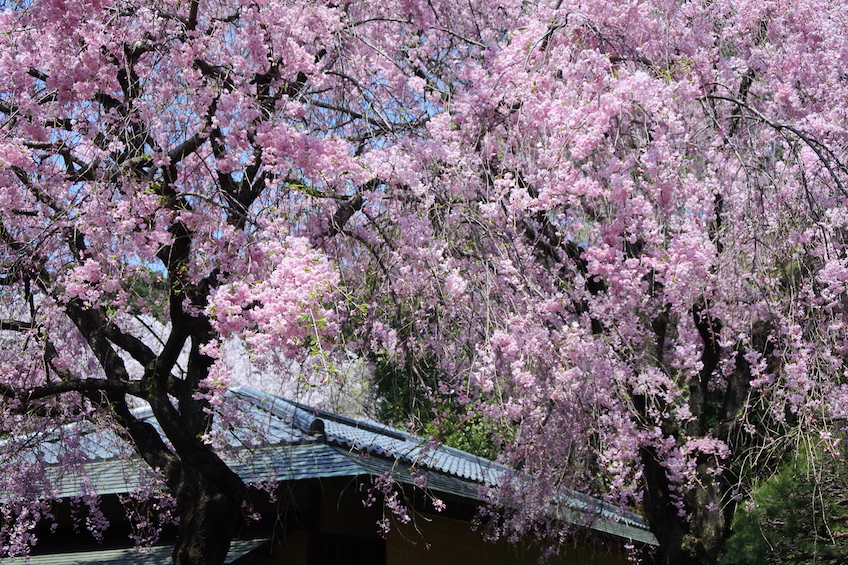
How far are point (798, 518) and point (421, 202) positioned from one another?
4051 mm

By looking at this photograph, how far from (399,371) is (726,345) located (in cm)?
277

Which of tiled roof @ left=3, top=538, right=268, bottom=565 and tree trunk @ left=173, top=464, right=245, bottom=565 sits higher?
tree trunk @ left=173, top=464, right=245, bottom=565

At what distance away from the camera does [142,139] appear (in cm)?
568

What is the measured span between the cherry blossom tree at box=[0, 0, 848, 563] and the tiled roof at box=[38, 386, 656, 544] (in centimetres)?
59

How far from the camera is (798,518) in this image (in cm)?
696

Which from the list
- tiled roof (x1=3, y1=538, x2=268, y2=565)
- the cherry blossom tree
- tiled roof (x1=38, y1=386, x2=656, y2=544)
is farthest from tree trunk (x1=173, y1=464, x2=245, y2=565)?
tiled roof (x1=3, y1=538, x2=268, y2=565)

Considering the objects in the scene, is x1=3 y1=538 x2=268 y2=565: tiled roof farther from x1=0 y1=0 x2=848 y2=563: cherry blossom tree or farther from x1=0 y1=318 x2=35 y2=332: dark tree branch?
x1=0 y1=318 x2=35 y2=332: dark tree branch

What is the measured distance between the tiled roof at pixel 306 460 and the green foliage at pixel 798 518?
1.11m

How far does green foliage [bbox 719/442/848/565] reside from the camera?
6781 millimetres

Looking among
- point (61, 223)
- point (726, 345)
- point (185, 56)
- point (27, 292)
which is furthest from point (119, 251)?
point (726, 345)

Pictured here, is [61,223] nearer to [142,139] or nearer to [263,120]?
[142,139]

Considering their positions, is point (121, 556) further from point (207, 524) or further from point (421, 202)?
point (421, 202)

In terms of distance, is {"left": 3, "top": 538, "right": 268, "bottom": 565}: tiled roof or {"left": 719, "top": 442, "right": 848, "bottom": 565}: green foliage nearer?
{"left": 719, "top": 442, "right": 848, "bottom": 565}: green foliage

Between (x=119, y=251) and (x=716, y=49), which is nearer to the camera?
(x=119, y=251)
